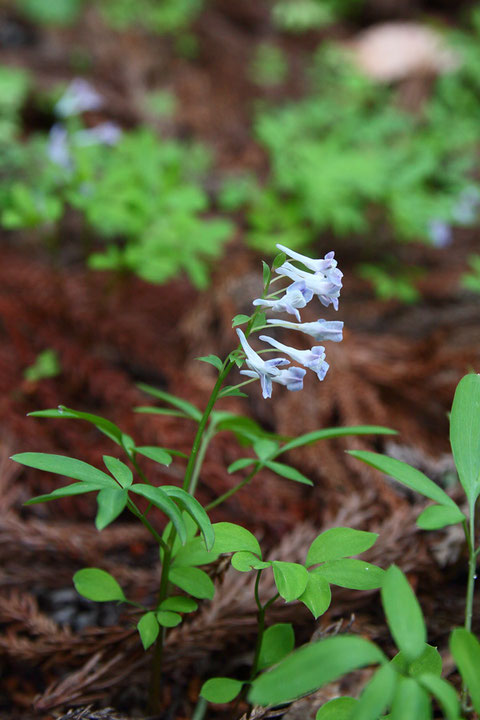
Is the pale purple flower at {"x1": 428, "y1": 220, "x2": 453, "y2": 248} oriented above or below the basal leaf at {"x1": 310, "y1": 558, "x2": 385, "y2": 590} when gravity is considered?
above

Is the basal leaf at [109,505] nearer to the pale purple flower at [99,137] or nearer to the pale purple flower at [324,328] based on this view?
the pale purple flower at [324,328]

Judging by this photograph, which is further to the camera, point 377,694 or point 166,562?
point 166,562

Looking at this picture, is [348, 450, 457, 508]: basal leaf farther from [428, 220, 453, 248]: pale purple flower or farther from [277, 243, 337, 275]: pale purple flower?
[428, 220, 453, 248]: pale purple flower

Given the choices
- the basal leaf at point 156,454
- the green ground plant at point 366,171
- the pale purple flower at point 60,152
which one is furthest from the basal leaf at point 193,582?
the pale purple flower at point 60,152

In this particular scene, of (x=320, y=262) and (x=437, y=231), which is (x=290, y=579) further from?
(x=437, y=231)

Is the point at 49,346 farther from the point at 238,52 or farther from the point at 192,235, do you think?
the point at 238,52

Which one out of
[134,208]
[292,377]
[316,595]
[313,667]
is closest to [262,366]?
[292,377]

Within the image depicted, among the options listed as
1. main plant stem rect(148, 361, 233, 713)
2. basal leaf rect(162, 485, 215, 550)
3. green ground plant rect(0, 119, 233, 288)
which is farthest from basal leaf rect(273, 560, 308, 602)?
green ground plant rect(0, 119, 233, 288)
